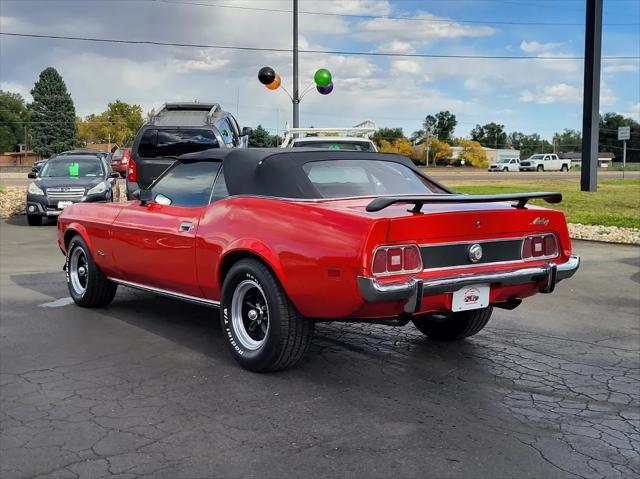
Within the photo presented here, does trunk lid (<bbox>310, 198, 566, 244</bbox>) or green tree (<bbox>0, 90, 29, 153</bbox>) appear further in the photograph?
green tree (<bbox>0, 90, 29, 153</bbox>)

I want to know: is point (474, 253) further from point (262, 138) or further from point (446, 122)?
point (446, 122)

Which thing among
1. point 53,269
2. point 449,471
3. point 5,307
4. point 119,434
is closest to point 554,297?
point 449,471

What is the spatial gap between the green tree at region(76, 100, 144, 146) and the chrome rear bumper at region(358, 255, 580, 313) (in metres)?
106

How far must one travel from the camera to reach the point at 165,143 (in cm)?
1182

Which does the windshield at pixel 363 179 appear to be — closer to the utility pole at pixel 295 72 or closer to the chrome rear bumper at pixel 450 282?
the chrome rear bumper at pixel 450 282

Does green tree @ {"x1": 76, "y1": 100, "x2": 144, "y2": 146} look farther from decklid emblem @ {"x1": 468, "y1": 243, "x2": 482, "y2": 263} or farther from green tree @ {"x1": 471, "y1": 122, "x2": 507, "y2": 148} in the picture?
decklid emblem @ {"x1": 468, "y1": 243, "x2": 482, "y2": 263}

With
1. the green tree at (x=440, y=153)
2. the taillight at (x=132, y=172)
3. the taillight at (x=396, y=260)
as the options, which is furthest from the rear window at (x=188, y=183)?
the green tree at (x=440, y=153)

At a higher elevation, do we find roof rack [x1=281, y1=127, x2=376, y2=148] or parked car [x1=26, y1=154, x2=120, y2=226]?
roof rack [x1=281, y1=127, x2=376, y2=148]

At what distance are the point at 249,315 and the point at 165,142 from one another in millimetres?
7823

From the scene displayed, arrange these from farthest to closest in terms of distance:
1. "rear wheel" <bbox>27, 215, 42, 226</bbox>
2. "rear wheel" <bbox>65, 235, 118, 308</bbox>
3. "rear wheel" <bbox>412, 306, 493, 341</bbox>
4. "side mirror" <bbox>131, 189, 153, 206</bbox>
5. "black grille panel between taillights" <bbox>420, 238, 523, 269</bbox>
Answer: "rear wheel" <bbox>27, 215, 42, 226</bbox>
"rear wheel" <bbox>65, 235, 118, 308</bbox>
"side mirror" <bbox>131, 189, 153, 206</bbox>
"rear wheel" <bbox>412, 306, 493, 341</bbox>
"black grille panel between taillights" <bbox>420, 238, 523, 269</bbox>

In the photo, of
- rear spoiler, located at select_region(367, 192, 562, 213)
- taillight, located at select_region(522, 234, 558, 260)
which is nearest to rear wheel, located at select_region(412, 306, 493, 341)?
taillight, located at select_region(522, 234, 558, 260)

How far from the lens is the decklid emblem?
427cm

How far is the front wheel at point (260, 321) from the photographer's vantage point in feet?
14.2

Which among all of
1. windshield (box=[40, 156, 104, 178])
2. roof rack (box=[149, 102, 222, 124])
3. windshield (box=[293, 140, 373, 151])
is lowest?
windshield (box=[40, 156, 104, 178])
